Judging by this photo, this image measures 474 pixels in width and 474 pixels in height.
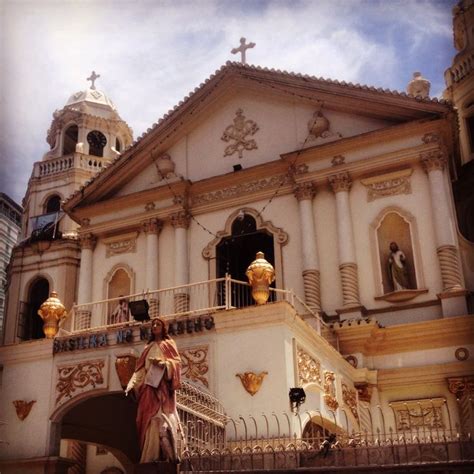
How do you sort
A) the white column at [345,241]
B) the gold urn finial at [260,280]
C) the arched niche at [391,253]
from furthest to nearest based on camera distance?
the white column at [345,241], the arched niche at [391,253], the gold urn finial at [260,280]

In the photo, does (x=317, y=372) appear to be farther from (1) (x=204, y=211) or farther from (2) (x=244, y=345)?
(1) (x=204, y=211)

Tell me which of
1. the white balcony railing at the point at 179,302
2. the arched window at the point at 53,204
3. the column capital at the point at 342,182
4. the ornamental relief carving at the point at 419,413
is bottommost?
the ornamental relief carving at the point at 419,413

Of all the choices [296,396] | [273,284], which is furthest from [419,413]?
[296,396]

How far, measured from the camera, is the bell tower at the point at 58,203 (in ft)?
92.0

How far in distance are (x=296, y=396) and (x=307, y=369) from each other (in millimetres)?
1435

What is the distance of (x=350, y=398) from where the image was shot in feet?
58.4

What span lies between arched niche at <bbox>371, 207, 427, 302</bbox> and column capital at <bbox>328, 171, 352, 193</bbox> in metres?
1.27

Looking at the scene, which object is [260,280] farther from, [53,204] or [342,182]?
[53,204]

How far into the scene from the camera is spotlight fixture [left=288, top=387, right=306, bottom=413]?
13297 millimetres

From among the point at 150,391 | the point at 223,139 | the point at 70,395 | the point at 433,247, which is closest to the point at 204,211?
the point at 223,139

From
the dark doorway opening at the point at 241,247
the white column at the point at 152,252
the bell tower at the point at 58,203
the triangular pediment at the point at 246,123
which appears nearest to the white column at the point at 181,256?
the white column at the point at 152,252

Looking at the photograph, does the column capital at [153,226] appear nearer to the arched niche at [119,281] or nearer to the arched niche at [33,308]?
the arched niche at [119,281]

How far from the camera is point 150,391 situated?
449 inches

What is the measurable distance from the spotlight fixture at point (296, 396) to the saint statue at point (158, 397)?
267cm
